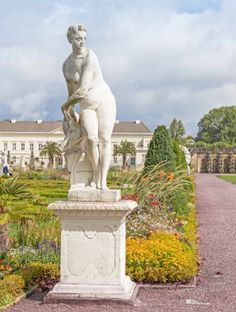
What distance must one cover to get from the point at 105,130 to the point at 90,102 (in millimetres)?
410

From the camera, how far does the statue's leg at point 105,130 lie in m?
7.11

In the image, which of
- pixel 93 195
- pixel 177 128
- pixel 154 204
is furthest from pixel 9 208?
pixel 177 128

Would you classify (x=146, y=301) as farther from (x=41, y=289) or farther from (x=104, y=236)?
(x=41, y=289)

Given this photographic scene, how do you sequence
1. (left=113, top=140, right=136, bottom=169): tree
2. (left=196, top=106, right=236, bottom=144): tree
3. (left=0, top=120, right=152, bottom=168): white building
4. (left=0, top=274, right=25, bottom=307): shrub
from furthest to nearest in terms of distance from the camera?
(left=196, top=106, right=236, bottom=144): tree
(left=0, top=120, right=152, bottom=168): white building
(left=113, top=140, right=136, bottom=169): tree
(left=0, top=274, right=25, bottom=307): shrub

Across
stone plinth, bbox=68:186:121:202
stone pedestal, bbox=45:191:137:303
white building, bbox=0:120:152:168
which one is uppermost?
white building, bbox=0:120:152:168

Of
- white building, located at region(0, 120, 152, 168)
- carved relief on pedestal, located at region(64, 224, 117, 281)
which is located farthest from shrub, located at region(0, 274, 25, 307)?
white building, located at region(0, 120, 152, 168)

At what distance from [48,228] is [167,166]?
5.96 m

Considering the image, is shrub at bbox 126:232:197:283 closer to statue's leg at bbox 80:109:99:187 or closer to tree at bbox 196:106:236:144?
statue's leg at bbox 80:109:99:187

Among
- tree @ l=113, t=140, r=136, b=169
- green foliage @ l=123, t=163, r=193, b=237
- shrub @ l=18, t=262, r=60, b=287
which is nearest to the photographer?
shrub @ l=18, t=262, r=60, b=287

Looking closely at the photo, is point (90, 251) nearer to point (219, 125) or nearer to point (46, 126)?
point (46, 126)

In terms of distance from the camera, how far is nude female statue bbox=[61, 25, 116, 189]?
7.00 m

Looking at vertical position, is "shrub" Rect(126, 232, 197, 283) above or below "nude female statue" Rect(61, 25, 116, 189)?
below

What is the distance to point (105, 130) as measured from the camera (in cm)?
718

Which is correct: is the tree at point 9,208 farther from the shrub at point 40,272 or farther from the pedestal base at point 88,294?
the pedestal base at point 88,294
